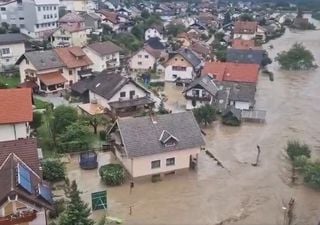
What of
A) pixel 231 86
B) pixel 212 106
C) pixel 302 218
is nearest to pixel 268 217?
pixel 302 218

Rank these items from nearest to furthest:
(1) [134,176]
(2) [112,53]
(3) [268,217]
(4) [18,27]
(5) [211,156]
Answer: (3) [268,217], (1) [134,176], (5) [211,156], (2) [112,53], (4) [18,27]

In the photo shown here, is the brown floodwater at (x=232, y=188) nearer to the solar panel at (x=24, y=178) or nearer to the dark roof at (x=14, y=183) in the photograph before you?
the dark roof at (x=14, y=183)

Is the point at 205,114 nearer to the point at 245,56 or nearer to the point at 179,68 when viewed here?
the point at 179,68

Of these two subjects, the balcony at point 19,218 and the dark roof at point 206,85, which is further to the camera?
the dark roof at point 206,85

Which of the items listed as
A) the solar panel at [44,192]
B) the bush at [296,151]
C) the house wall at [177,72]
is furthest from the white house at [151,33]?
the solar panel at [44,192]

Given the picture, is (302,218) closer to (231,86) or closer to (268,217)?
(268,217)

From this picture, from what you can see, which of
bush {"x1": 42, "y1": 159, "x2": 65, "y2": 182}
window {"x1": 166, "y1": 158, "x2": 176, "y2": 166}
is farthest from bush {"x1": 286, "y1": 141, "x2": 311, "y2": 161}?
bush {"x1": 42, "y1": 159, "x2": 65, "y2": 182}

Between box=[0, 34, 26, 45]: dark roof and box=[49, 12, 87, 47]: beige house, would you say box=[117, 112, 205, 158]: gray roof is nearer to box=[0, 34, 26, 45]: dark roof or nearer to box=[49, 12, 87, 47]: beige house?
box=[0, 34, 26, 45]: dark roof
